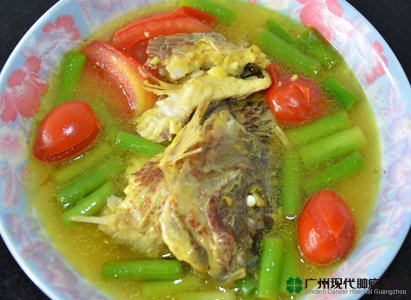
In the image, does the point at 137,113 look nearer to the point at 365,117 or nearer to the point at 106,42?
the point at 106,42

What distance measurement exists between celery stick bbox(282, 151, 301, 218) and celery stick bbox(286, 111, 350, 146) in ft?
0.29

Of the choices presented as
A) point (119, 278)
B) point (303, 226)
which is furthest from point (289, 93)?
point (119, 278)

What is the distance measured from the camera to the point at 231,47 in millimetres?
2732

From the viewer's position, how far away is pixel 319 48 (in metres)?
2.98

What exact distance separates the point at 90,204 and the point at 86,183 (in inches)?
4.8

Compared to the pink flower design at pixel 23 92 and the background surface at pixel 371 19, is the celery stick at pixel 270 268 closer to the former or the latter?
the pink flower design at pixel 23 92

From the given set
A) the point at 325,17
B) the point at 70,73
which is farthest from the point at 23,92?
the point at 325,17

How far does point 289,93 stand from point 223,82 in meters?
0.36

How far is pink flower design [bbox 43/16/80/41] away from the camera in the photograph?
2.72 m

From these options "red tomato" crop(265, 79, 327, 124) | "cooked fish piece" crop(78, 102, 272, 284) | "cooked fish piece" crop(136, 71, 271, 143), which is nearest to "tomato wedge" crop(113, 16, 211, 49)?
"cooked fish piece" crop(136, 71, 271, 143)

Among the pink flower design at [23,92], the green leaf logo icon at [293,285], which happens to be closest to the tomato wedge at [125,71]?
the pink flower design at [23,92]

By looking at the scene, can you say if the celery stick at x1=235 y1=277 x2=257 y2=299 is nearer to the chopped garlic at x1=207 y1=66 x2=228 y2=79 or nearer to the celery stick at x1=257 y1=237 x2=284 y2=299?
the celery stick at x1=257 y1=237 x2=284 y2=299

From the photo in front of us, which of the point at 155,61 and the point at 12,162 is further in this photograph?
the point at 155,61

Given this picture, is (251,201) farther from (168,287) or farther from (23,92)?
(23,92)
